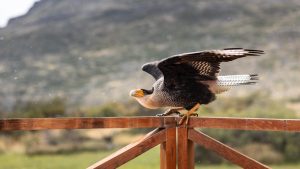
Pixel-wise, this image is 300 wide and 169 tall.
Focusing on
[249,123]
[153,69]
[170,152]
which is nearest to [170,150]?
[170,152]

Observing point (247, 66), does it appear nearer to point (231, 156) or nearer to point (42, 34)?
point (42, 34)

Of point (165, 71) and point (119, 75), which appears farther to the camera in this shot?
point (119, 75)

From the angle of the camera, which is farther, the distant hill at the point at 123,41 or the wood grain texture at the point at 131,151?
the distant hill at the point at 123,41

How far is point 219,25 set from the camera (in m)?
15.3

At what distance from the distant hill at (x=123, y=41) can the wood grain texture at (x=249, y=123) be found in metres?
8.41

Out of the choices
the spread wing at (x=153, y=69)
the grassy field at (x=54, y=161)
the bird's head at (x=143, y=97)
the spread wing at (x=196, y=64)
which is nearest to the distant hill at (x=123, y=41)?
the grassy field at (x=54, y=161)

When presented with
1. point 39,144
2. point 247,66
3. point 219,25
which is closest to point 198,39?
point 219,25

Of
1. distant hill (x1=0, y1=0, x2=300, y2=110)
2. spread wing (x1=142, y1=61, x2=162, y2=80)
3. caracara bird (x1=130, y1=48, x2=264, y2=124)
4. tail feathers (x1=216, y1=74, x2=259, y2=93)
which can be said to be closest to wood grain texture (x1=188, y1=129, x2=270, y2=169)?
caracara bird (x1=130, y1=48, x2=264, y2=124)

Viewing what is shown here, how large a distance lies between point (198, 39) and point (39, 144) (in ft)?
20.9

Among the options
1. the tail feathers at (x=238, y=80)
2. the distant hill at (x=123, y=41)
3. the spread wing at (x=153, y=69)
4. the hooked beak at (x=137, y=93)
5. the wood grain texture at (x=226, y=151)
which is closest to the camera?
the wood grain texture at (x=226, y=151)

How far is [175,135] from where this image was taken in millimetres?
2199

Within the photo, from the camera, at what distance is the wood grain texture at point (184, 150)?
2.16 m

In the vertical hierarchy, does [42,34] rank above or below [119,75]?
above

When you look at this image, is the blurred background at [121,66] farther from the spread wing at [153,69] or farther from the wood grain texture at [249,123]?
the wood grain texture at [249,123]
